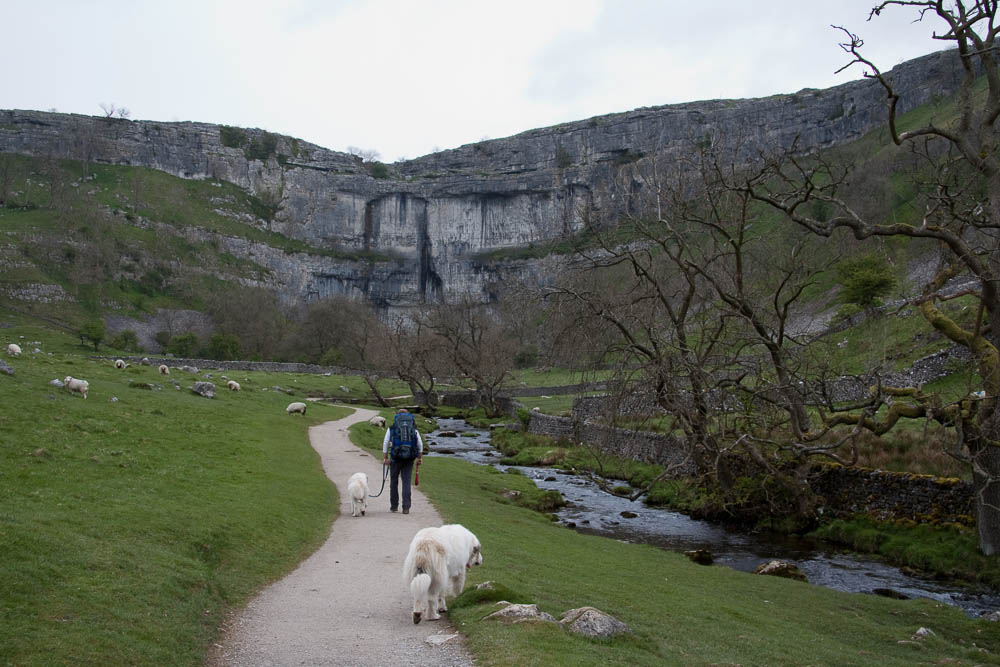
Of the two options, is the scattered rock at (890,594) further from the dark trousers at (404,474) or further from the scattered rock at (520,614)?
the dark trousers at (404,474)

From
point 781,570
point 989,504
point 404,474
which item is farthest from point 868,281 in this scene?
point 404,474

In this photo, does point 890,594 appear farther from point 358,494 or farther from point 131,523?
point 131,523

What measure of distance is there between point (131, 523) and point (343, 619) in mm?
4450

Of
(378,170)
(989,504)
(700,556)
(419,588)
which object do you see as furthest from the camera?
(378,170)

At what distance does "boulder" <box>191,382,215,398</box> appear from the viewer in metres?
34.3

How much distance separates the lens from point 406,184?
573 feet

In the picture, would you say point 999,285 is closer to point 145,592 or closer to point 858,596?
point 858,596

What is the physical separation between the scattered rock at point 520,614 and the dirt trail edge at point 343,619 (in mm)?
611

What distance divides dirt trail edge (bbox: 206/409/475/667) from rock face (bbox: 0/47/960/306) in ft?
468

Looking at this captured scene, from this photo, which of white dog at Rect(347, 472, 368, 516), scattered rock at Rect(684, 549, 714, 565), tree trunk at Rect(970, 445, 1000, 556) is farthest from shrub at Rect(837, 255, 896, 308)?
white dog at Rect(347, 472, 368, 516)

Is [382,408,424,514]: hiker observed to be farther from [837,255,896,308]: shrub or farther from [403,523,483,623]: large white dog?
[837,255,896,308]: shrub

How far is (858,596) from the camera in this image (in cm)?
1451

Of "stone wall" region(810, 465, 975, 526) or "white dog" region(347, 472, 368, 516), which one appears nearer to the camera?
"white dog" region(347, 472, 368, 516)

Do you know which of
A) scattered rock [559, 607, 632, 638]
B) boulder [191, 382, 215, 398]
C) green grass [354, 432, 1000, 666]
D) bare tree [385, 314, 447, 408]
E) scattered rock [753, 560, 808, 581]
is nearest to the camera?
green grass [354, 432, 1000, 666]
